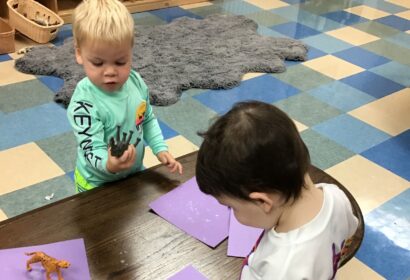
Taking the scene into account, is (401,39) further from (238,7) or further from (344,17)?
(238,7)

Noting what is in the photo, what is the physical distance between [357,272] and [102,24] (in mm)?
1055

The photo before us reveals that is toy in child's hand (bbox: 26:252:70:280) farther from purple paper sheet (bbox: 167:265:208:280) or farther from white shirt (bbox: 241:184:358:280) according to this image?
white shirt (bbox: 241:184:358:280)

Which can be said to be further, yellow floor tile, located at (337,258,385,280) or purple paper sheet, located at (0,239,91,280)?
yellow floor tile, located at (337,258,385,280)

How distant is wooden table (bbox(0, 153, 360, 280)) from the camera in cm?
89

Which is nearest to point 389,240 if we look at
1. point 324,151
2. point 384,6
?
point 324,151

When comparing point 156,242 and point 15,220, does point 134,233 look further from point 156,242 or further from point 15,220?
point 15,220

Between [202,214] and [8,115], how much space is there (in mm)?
1346

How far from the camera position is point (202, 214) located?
3.39 feet

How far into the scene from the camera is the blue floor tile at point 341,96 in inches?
95.3

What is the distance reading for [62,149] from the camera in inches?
74.6

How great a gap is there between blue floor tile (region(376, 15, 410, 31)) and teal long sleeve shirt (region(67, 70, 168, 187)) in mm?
2806

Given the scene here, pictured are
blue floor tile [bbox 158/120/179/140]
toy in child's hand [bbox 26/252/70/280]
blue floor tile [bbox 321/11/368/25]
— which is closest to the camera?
toy in child's hand [bbox 26/252/70/280]

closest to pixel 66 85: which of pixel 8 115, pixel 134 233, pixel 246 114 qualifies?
pixel 8 115

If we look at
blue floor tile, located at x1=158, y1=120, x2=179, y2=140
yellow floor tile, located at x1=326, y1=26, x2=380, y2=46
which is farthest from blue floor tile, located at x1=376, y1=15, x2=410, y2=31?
blue floor tile, located at x1=158, y1=120, x2=179, y2=140
